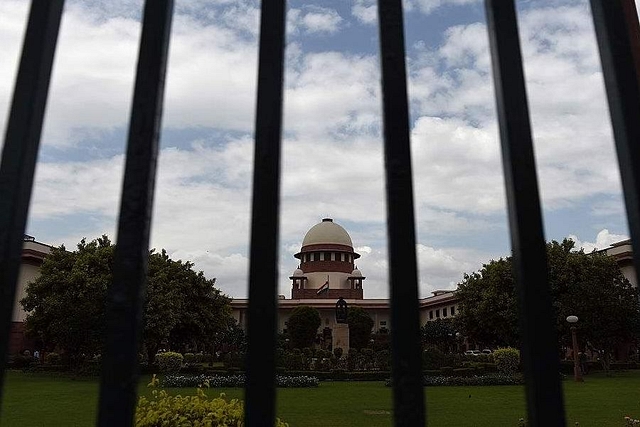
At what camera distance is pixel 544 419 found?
0.94 m

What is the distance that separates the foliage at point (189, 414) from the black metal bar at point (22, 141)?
2738 millimetres

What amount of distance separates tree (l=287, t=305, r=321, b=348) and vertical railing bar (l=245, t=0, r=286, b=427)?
3457 cm

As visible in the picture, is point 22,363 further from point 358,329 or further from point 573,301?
point 573,301

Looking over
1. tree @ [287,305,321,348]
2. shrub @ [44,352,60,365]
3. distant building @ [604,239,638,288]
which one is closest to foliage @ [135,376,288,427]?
shrub @ [44,352,60,365]

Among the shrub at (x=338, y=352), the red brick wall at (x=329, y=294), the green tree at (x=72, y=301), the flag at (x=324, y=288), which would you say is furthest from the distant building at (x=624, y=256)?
the green tree at (x=72, y=301)

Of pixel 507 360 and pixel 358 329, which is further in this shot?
pixel 358 329

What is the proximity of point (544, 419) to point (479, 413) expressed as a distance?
34.2 feet

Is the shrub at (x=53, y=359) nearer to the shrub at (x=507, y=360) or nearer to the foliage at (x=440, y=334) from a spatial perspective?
the shrub at (x=507, y=360)

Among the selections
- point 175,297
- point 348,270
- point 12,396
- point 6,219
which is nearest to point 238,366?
point 175,297

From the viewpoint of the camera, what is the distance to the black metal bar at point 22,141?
40.8 inches

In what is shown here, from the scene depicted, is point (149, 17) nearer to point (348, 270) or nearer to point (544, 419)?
point (544, 419)

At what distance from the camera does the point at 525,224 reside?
1023mm

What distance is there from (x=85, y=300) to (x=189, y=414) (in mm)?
17088

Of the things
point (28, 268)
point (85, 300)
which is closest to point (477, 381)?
point (85, 300)
